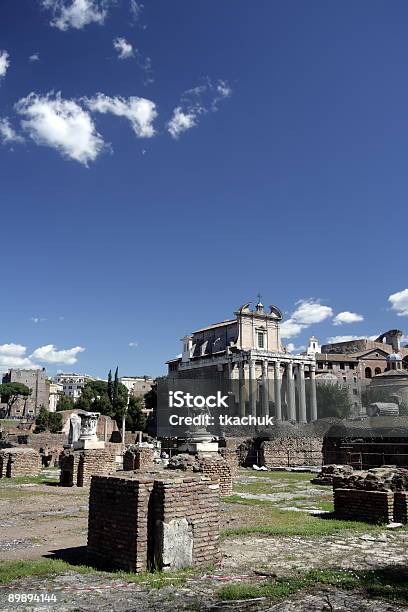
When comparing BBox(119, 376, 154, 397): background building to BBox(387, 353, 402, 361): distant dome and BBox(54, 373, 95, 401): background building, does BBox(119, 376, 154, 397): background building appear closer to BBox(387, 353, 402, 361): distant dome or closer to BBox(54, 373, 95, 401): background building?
BBox(54, 373, 95, 401): background building

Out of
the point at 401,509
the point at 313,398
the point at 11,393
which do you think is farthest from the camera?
the point at 11,393

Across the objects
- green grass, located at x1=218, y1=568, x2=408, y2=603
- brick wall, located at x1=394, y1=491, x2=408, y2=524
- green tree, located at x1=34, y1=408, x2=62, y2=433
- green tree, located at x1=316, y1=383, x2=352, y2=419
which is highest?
green tree, located at x1=316, y1=383, x2=352, y2=419

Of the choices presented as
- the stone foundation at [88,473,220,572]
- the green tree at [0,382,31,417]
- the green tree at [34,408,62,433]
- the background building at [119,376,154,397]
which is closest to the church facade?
Answer: the green tree at [34,408,62,433]

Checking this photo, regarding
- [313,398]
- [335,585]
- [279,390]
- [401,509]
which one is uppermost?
[279,390]

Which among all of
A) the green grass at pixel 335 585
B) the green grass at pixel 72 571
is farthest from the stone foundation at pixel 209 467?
the green grass at pixel 335 585

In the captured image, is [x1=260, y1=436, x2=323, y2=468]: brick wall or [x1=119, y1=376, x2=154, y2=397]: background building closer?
[x1=260, y1=436, x2=323, y2=468]: brick wall

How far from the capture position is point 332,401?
6362cm

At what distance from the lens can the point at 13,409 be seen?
333ft

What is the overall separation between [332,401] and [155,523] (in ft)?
198

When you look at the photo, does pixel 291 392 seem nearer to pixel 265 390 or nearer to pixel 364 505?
pixel 265 390

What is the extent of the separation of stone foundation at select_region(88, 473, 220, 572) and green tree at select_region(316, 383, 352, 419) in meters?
55.1

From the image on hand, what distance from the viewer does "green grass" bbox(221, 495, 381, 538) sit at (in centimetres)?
848

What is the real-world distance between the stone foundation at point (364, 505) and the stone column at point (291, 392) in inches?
2124

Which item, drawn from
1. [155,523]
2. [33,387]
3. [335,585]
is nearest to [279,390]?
[155,523]
